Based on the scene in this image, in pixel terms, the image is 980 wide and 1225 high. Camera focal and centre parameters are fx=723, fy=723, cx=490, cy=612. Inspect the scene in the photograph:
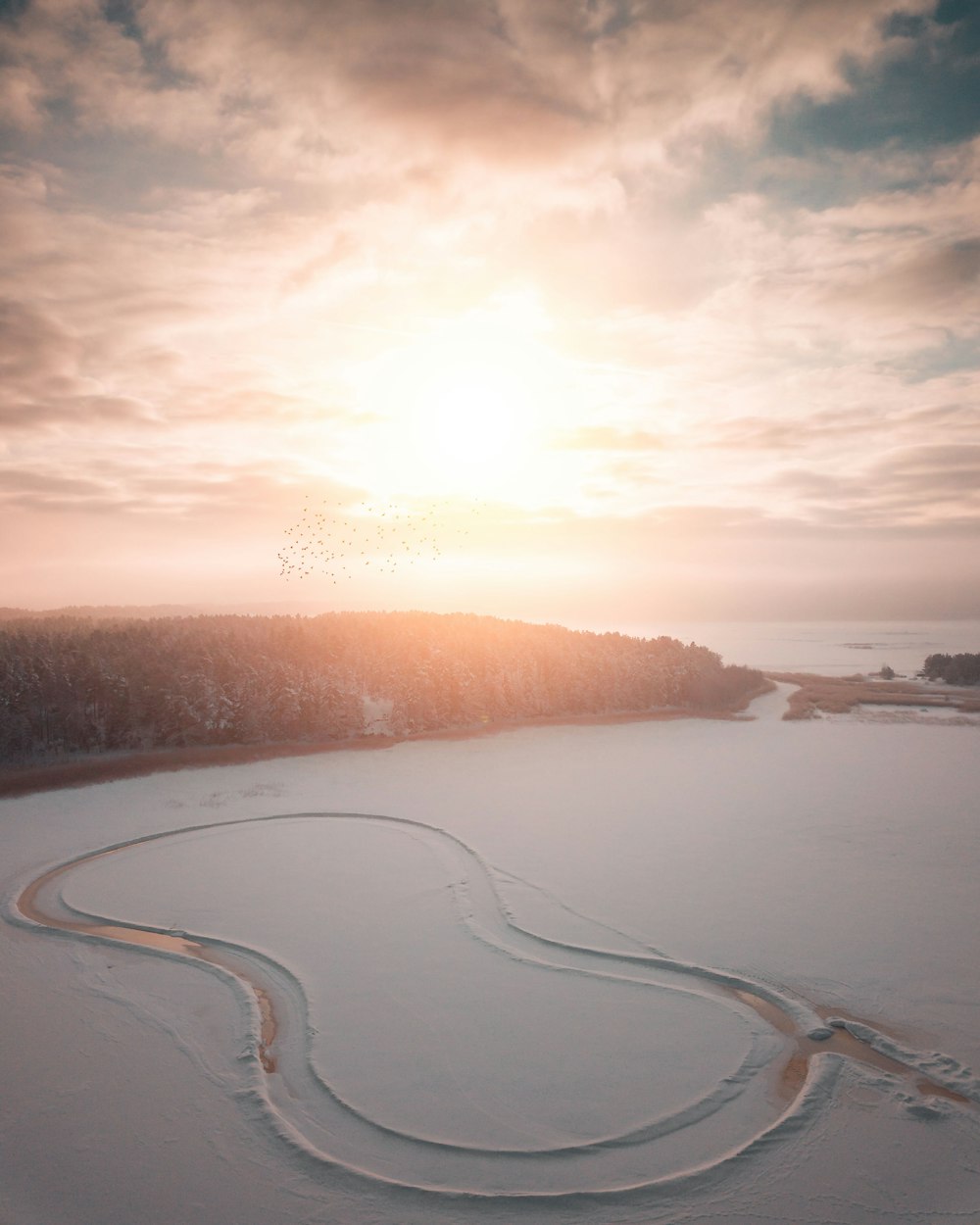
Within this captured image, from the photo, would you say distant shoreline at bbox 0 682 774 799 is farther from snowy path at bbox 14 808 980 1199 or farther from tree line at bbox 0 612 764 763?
snowy path at bbox 14 808 980 1199

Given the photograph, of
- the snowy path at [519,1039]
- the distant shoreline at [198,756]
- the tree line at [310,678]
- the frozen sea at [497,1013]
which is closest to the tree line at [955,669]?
the tree line at [310,678]

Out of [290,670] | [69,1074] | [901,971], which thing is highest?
[290,670]

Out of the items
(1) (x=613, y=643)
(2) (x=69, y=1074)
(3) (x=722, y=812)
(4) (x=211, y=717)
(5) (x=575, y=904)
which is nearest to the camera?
(2) (x=69, y=1074)

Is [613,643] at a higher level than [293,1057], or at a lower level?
higher

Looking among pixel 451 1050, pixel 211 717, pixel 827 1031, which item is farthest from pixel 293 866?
pixel 211 717

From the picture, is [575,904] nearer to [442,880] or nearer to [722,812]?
[442,880]

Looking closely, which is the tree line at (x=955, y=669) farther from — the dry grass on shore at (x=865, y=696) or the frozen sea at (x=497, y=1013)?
the frozen sea at (x=497, y=1013)

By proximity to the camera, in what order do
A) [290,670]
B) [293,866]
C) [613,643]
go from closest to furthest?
[293,866] < [290,670] < [613,643]
